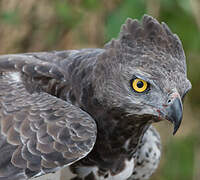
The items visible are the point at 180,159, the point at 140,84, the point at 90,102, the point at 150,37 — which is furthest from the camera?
the point at 180,159

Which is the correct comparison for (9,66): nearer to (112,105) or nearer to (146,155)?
(112,105)

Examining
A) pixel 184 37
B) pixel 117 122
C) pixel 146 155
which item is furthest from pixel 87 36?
pixel 117 122

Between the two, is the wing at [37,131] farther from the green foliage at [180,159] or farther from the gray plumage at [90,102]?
the green foliage at [180,159]

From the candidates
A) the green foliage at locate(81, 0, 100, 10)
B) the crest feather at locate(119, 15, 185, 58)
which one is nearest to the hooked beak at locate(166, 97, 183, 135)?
the crest feather at locate(119, 15, 185, 58)

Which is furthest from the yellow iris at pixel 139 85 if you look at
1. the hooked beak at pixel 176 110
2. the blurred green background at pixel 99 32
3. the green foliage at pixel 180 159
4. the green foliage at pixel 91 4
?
the green foliage at pixel 180 159

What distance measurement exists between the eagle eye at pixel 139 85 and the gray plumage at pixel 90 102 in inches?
0.8

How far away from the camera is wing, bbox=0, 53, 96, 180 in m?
3.11

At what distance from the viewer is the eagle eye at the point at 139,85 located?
10.7 feet

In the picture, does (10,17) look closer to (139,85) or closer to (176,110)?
(139,85)

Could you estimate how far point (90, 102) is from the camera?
11.8 ft

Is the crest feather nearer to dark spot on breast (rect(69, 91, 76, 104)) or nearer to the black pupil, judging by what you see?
the black pupil

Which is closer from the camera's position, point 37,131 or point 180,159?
point 37,131

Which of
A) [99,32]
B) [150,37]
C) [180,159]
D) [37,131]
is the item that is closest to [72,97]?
[37,131]

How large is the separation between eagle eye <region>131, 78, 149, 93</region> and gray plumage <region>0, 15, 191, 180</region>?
22mm
